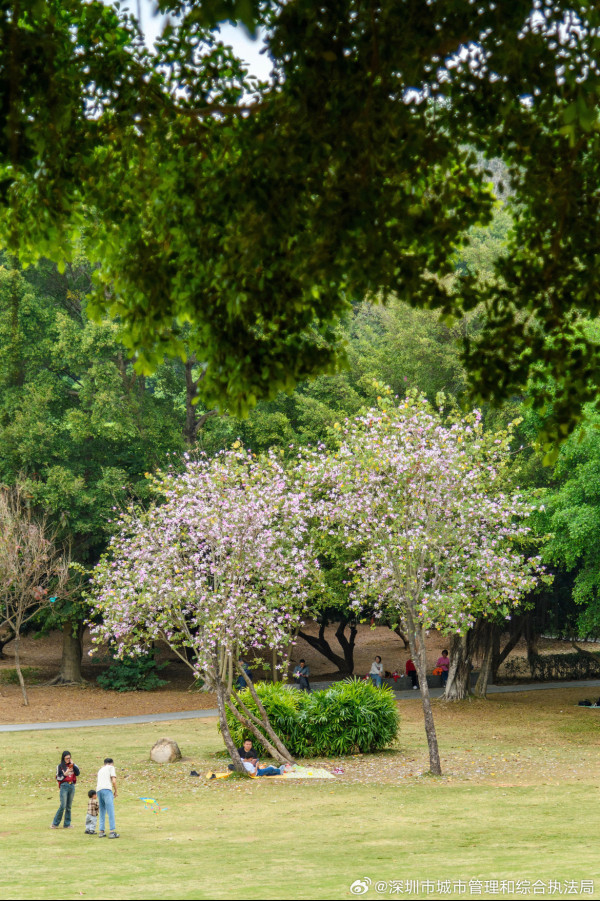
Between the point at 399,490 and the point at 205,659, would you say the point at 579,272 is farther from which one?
the point at 205,659

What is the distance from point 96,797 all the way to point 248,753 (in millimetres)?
7098

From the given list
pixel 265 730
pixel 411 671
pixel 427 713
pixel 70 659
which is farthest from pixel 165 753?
pixel 70 659

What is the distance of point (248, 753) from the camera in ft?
67.7

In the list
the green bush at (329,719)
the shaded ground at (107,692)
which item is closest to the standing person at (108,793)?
the green bush at (329,719)

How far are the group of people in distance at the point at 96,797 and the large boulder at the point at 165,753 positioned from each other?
6.54 m

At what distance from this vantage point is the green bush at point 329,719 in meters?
21.4

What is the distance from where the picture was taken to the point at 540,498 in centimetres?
2905

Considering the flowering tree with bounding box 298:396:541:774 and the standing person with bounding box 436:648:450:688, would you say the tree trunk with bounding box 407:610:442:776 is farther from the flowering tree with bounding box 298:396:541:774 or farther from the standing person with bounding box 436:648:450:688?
the standing person with bounding box 436:648:450:688

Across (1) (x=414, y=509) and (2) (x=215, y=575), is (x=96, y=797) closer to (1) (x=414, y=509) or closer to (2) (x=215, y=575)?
(2) (x=215, y=575)

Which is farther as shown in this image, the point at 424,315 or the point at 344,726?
the point at 424,315

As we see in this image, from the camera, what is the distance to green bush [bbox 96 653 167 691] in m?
36.5

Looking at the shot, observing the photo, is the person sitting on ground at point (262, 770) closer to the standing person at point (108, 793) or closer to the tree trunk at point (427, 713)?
the tree trunk at point (427, 713)

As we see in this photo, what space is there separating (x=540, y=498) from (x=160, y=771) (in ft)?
47.2

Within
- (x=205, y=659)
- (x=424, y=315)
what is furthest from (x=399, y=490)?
(x=424, y=315)
